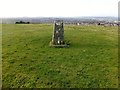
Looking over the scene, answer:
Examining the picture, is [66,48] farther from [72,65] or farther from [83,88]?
[83,88]

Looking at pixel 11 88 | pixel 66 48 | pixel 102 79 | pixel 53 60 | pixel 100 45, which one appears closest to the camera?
pixel 11 88

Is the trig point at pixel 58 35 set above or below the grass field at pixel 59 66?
above

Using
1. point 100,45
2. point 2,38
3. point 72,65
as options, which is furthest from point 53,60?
point 2,38

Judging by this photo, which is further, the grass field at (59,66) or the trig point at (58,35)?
the trig point at (58,35)

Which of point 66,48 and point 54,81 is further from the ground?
point 66,48

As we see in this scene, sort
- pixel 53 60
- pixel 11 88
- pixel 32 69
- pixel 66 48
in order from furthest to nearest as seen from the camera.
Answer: pixel 66 48 < pixel 53 60 < pixel 32 69 < pixel 11 88

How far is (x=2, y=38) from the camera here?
1404 inches

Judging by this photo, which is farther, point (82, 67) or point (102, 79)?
point (82, 67)

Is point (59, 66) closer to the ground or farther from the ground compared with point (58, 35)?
closer to the ground

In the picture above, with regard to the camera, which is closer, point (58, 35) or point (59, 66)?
point (59, 66)

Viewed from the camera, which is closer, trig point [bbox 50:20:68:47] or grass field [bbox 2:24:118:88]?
grass field [bbox 2:24:118:88]

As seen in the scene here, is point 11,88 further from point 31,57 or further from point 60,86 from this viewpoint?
point 31,57

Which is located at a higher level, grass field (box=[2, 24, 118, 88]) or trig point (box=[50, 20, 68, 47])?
trig point (box=[50, 20, 68, 47])

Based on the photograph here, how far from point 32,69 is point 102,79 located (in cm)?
643
